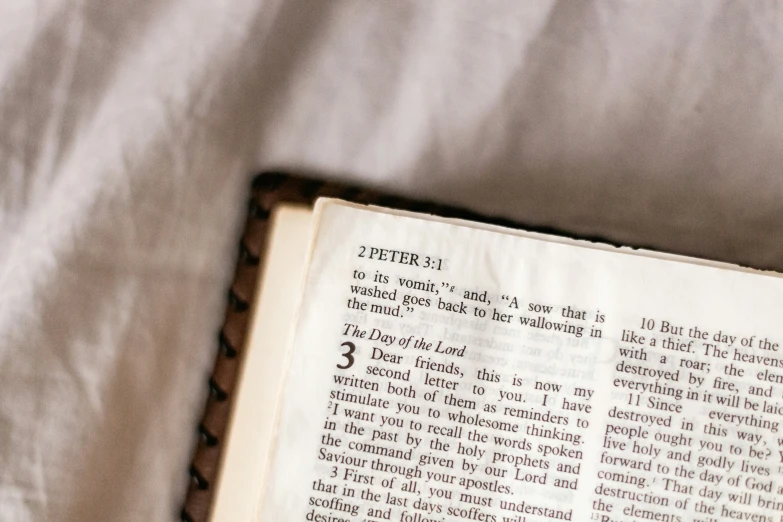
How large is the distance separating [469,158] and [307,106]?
87 mm

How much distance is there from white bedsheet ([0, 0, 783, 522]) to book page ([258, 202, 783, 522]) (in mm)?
42

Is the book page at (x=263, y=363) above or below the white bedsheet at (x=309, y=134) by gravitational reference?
below

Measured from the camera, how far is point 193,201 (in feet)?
1.18

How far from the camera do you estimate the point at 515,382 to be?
13.1 inches

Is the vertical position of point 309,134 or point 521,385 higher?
point 309,134

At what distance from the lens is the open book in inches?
12.9

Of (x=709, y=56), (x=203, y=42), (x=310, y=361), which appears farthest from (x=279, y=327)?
(x=709, y=56)

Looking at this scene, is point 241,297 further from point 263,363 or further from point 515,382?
point 515,382

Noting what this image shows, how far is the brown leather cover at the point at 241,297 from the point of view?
0.36 m

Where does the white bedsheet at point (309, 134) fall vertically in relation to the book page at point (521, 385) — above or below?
above

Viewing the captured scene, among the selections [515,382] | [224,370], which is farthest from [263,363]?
[515,382]

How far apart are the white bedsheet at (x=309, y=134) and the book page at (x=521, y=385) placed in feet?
0.14

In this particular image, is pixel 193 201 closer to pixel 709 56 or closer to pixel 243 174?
pixel 243 174

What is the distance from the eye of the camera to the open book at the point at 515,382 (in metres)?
0.33
